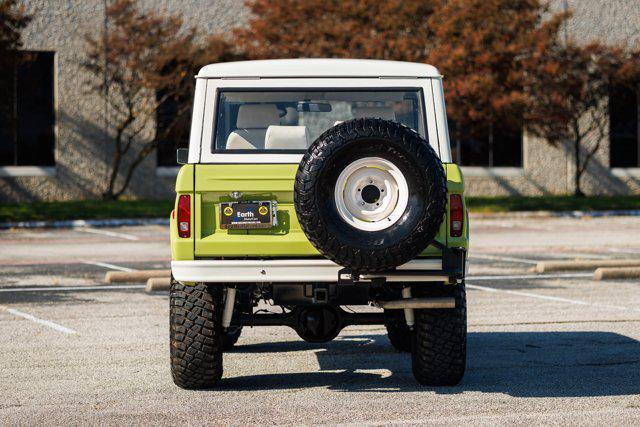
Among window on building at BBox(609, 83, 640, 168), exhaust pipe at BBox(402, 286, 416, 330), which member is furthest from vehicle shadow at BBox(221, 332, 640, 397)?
window on building at BBox(609, 83, 640, 168)

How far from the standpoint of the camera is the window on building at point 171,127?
32.9 m

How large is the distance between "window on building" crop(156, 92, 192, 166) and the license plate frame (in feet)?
84.8

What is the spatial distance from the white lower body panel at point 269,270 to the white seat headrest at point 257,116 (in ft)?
3.97

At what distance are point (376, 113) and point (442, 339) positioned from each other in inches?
68.6

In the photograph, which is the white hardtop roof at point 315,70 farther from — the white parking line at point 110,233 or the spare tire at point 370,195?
the white parking line at point 110,233

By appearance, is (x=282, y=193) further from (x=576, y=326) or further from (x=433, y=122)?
(x=576, y=326)

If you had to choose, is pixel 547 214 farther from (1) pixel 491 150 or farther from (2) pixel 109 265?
(2) pixel 109 265

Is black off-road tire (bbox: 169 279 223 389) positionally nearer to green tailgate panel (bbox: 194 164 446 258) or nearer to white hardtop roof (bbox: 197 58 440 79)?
green tailgate panel (bbox: 194 164 446 258)

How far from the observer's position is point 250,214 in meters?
7.10

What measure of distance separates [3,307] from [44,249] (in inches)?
347

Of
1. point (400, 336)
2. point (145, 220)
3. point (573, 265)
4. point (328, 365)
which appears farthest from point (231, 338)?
point (145, 220)

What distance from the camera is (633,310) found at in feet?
37.7

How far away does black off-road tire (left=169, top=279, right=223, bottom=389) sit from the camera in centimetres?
732

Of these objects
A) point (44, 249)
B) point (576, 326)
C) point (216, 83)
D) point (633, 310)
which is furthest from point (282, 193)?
point (44, 249)
